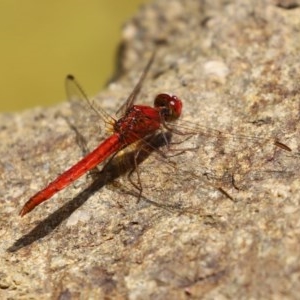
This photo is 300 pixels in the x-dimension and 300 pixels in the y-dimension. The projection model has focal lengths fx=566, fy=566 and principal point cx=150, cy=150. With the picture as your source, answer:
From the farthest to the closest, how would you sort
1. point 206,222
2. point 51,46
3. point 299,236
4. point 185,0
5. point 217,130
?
point 51,46 → point 185,0 → point 217,130 → point 206,222 → point 299,236

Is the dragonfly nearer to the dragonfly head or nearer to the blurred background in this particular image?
the dragonfly head

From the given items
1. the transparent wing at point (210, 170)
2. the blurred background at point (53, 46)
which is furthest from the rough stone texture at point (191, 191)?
the blurred background at point (53, 46)

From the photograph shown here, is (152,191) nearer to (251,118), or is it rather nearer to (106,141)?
(106,141)

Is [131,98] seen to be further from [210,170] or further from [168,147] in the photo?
[210,170]

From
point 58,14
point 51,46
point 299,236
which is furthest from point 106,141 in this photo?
point 58,14

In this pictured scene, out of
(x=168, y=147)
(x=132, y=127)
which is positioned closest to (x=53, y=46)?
(x=132, y=127)

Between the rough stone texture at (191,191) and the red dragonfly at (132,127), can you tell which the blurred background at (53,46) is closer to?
the rough stone texture at (191,191)

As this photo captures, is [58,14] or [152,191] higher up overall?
[58,14]
